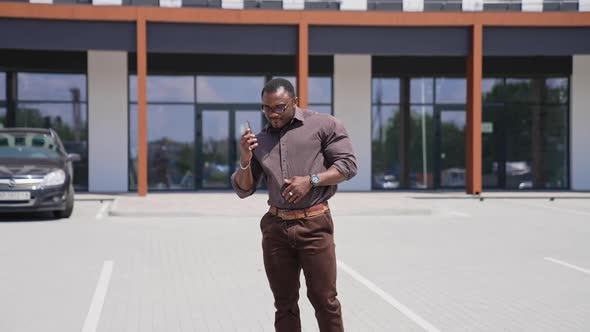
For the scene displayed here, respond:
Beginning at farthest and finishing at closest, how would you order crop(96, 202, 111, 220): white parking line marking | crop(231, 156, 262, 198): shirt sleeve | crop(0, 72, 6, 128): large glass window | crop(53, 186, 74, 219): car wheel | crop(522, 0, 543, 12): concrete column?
crop(522, 0, 543, 12): concrete column, crop(0, 72, 6, 128): large glass window, crop(96, 202, 111, 220): white parking line marking, crop(53, 186, 74, 219): car wheel, crop(231, 156, 262, 198): shirt sleeve

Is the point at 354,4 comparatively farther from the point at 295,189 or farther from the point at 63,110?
the point at 295,189

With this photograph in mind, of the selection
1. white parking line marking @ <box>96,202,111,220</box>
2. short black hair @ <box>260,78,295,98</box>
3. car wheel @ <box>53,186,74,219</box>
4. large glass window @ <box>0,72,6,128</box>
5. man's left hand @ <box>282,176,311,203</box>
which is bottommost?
white parking line marking @ <box>96,202,111,220</box>

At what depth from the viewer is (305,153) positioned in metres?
4.02

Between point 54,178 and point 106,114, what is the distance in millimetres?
7833

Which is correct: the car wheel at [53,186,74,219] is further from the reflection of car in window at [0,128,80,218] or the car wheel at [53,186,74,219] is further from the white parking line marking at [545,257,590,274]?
the white parking line marking at [545,257,590,274]

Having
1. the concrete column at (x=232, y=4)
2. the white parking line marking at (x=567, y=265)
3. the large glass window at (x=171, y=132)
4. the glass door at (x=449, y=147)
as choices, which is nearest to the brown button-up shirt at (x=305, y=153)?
the white parking line marking at (x=567, y=265)

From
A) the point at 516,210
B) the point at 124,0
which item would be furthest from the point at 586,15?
the point at 124,0

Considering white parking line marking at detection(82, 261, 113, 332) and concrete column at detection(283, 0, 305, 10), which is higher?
concrete column at detection(283, 0, 305, 10)

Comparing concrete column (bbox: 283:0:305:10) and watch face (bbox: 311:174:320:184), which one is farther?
concrete column (bbox: 283:0:305:10)

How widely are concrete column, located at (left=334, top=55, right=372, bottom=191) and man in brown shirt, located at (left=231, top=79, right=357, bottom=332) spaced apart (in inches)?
690

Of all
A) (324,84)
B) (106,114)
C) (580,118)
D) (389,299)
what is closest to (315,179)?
(389,299)

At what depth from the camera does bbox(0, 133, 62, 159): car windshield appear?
45.4 feet

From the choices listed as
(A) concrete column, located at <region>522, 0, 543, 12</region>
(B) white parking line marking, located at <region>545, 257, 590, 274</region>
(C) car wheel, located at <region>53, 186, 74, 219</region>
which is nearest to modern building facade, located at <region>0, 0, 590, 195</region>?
(A) concrete column, located at <region>522, 0, 543, 12</region>

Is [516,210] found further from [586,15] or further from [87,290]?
[87,290]
